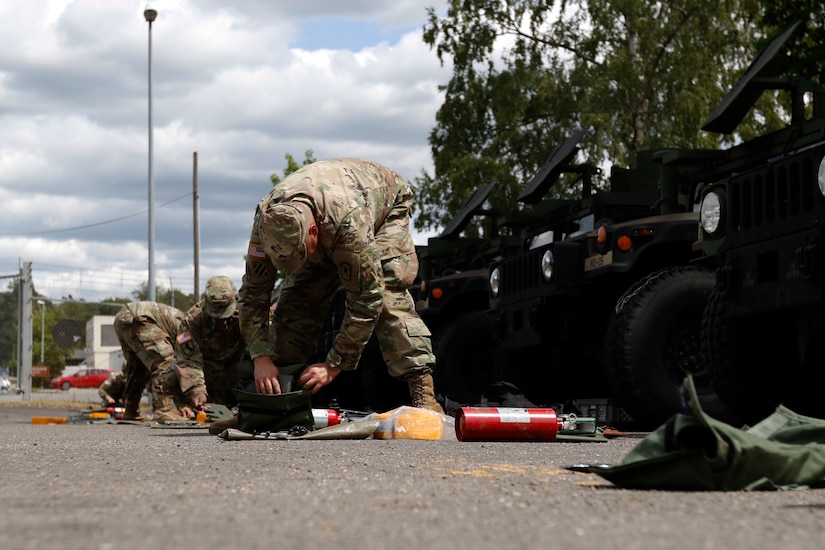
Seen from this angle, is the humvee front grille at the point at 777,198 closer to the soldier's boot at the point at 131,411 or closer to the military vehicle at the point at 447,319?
the military vehicle at the point at 447,319

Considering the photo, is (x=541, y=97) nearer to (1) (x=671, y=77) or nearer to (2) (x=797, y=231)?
(1) (x=671, y=77)

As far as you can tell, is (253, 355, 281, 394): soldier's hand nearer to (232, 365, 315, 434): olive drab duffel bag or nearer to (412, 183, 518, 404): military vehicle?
(232, 365, 315, 434): olive drab duffel bag

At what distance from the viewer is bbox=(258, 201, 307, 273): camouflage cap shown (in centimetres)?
638

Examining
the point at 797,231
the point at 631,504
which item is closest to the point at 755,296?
the point at 797,231

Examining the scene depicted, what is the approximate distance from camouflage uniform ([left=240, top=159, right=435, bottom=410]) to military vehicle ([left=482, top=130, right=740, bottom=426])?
1.23 metres

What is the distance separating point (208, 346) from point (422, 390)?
4587 mm

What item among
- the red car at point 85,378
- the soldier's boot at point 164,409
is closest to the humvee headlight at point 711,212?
the soldier's boot at point 164,409

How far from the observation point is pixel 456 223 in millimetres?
12594

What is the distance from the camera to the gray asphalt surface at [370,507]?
2869 mm

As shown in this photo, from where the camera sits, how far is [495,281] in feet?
32.2

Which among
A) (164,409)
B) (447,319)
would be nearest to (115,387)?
(164,409)

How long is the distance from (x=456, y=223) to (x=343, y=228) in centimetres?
588

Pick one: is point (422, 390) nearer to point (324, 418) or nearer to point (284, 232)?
point (324, 418)

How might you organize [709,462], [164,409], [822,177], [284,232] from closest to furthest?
[709,462] → [822,177] → [284,232] → [164,409]
